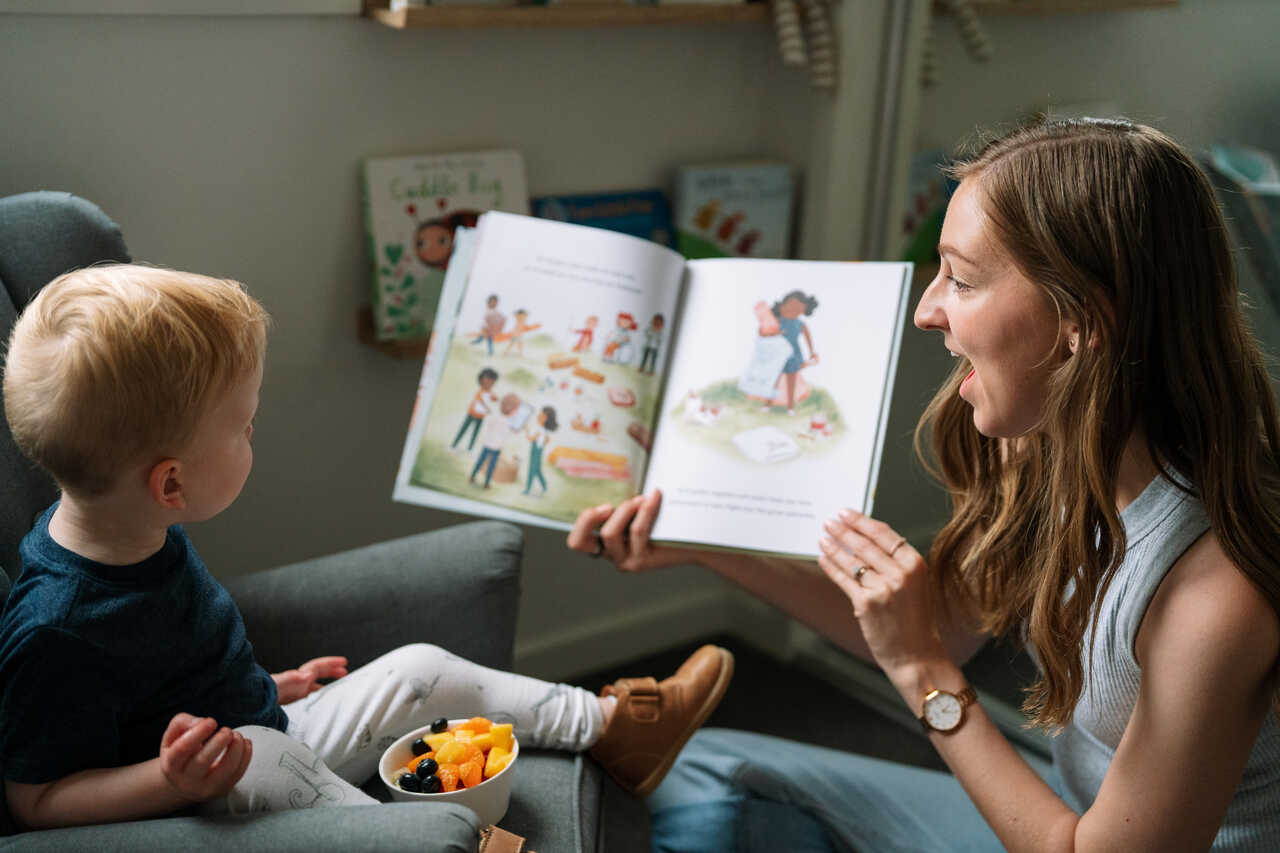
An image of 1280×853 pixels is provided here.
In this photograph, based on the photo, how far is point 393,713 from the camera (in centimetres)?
118

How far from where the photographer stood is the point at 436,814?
3.00ft

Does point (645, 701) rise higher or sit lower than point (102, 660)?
lower

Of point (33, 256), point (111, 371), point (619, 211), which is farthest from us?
point (619, 211)

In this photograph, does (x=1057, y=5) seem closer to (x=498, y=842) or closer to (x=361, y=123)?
(x=361, y=123)

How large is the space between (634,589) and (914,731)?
1.97 feet

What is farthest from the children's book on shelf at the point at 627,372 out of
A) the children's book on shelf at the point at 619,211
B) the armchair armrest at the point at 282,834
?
the children's book on shelf at the point at 619,211

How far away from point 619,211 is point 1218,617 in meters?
1.30

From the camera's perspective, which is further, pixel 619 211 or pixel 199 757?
pixel 619 211

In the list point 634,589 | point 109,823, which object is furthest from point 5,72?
point 634,589

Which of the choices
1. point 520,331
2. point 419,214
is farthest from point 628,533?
point 419,214

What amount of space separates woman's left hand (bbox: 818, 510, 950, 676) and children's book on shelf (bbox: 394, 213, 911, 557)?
0.41ft

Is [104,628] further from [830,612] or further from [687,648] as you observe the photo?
[687,648]

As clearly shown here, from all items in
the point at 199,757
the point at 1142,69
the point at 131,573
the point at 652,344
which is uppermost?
the point at 1142,69

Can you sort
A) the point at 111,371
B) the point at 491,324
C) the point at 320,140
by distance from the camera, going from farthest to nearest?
1. the point at 320,140
2. the point at 491,324
3. the point at 111,371
